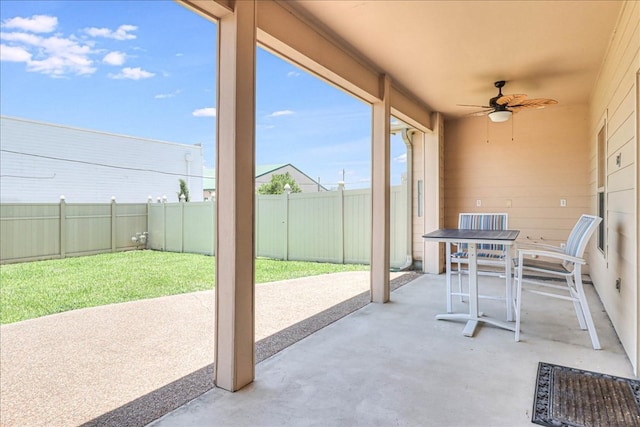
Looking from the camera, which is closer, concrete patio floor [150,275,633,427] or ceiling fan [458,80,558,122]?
concrete patio floor [150,275,633,427]

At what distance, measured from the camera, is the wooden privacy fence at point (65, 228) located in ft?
23.2

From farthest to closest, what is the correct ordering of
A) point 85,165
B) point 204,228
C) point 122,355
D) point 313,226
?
1. point 85,165
2. point 204,228
3. point 313,226
4. point 122,355

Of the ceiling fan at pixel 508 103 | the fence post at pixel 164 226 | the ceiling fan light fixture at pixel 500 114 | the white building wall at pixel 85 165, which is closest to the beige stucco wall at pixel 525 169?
the ceiling fan at pixel 508 103

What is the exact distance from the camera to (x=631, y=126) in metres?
2.37

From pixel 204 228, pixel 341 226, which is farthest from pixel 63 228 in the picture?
pixel 341 226

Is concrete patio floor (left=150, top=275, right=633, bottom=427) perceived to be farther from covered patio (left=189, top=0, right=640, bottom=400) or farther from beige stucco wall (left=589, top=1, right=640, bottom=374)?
beige stucco wall (left=589, top=1, right=640, bottom=374)

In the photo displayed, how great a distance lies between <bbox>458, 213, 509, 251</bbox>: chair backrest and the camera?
12.8 ft

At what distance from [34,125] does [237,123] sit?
31.1 ft

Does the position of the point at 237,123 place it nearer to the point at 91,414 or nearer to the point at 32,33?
the point at 91,414

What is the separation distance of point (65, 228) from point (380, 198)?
288 inches

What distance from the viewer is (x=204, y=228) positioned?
865 cm

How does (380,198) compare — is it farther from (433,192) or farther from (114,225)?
(114,225)

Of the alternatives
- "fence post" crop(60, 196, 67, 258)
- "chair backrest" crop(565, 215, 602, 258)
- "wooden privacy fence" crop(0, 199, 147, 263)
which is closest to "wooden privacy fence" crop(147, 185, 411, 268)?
"wooden privacy fence" crop(0, 199, 147, 263)

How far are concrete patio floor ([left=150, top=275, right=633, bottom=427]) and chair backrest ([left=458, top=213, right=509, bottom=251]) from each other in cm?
80
